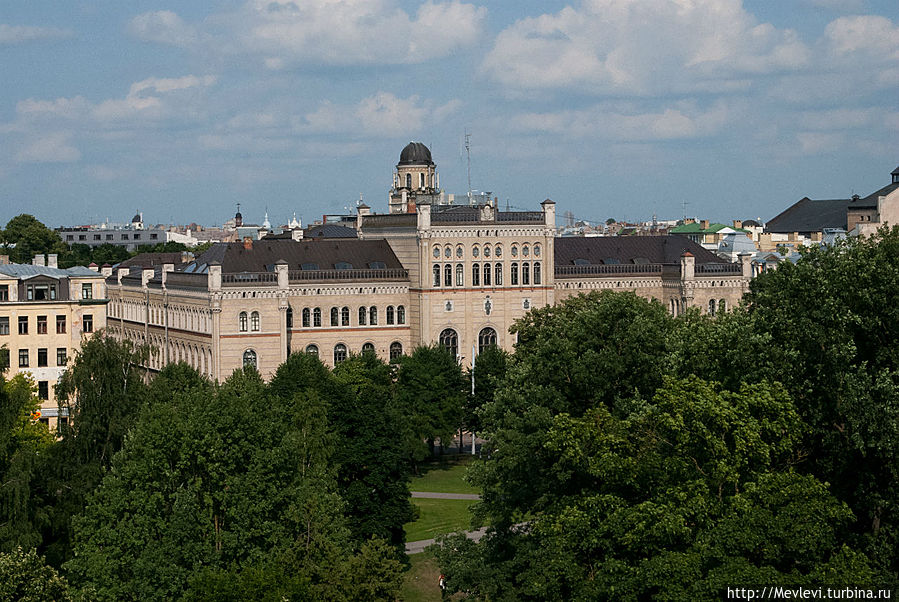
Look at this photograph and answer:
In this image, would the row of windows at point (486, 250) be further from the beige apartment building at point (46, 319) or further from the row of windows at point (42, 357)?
the row of windows at point (42, 357)

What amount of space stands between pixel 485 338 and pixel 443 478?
3044 cm

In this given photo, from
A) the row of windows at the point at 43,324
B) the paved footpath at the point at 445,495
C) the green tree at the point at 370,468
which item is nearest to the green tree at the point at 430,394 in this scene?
the paved footpath at the point at 445,495

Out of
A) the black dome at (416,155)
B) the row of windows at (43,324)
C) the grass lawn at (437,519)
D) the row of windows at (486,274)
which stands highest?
the black dome at (416,155)

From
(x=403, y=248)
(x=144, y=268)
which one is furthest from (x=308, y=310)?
(x=144, y=268)

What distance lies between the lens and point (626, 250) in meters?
149

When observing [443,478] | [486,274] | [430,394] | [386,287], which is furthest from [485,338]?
[443,478]

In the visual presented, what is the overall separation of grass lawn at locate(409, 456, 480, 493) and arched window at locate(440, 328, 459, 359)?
758 inches

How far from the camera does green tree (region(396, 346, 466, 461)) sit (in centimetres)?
11081

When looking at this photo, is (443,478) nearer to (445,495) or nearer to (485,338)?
(445,495)

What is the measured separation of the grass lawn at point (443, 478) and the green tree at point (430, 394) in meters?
1.97

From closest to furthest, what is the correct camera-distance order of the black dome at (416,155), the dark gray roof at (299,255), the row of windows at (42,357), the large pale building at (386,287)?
the row of windows at (42,357) → the large pale building at (386,287) → the dark gray roof at (299,255) → the black dome at (416,155)

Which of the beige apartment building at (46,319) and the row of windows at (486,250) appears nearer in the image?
the beige apartment building at (46,319)

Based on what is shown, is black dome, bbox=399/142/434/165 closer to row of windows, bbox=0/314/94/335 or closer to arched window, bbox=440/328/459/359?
arched window, bbox=440/328/459/359

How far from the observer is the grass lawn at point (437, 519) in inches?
3509
